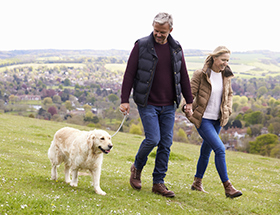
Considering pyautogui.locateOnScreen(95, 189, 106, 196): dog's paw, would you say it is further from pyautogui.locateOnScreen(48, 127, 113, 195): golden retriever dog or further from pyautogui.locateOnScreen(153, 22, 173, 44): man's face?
pyautogui.locateOnScreen(153, 22, 173, 44): man's face

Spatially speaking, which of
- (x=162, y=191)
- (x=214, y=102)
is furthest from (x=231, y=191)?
(x=214, y=102)

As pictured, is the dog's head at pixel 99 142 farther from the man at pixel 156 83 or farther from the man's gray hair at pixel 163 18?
the man's gray hair at pixel 163 18

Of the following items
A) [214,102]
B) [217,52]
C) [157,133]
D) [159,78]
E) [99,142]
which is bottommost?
[99,142]

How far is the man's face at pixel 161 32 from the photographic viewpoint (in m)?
6.43

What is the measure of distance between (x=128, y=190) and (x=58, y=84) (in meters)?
167

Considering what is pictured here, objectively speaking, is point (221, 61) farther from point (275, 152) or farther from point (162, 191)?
point (275, 152)

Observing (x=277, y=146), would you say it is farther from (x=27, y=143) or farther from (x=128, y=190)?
(x=128, y=190)

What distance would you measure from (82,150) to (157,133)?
178 cm

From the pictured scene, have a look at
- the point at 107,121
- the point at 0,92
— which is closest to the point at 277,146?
the point at 107,121

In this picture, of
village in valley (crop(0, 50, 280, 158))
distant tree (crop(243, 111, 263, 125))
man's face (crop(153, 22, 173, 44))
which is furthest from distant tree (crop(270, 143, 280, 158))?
man's face (crop(153, 22, 173, 44))

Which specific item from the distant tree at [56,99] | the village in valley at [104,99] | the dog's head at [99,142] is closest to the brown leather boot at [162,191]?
the dog's head at [99,142]

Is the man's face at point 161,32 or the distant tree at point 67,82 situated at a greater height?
the man's face at point 161,32

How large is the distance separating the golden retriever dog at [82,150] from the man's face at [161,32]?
248cm

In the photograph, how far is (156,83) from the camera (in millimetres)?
6855
